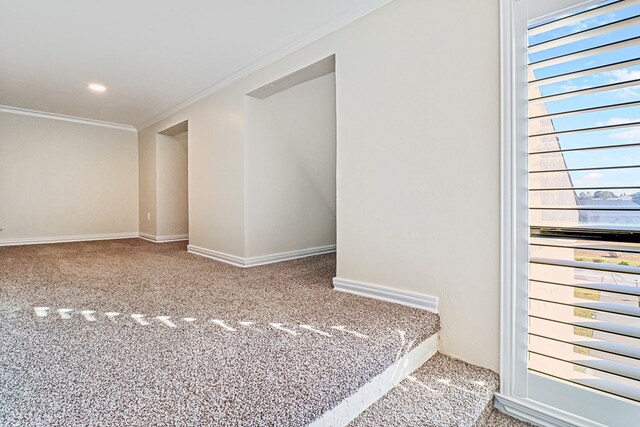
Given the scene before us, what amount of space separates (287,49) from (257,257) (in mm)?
1772

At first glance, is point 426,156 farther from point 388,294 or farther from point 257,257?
point 257,257

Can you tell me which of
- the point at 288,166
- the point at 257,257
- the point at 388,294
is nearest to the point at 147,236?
the point at 257,257

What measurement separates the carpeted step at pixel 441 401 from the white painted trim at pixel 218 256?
196 cm

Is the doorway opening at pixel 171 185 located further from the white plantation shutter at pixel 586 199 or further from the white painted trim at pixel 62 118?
the white plantation shutter at pixel 586 199

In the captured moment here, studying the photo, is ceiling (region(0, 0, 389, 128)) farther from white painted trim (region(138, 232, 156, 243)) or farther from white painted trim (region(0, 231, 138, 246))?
white painted trim (region(138, 232, 156, 243))

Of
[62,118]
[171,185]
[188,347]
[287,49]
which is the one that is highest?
[62,118]

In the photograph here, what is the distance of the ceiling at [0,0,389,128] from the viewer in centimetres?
197

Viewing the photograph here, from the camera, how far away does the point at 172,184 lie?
16.0ft

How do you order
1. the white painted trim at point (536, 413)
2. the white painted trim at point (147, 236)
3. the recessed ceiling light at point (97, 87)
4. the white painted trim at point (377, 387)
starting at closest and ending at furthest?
the white painted trim at point (377, 387) < the white painted trim at point (536, 413) < the recessed ceiling light at point (97, 87) < the white painted trim at point (147, 236)

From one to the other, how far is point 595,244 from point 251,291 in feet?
5.85

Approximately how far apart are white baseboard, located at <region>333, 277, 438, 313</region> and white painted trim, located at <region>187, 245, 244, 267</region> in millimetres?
1198

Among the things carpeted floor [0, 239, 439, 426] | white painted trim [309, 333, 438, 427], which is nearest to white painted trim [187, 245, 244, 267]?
carpeted floor [0, 239, 439, 426]

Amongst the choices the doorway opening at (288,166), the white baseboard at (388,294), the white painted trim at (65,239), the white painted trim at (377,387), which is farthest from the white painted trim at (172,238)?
the white painted trim at (377,387)

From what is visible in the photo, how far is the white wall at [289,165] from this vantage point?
2988mm
